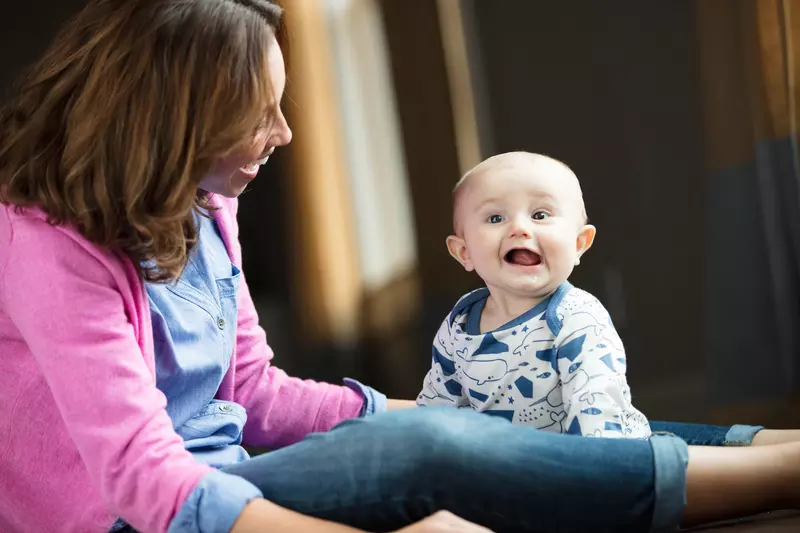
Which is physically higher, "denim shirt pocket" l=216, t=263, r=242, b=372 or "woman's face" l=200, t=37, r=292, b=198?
"woman's face" l=200, t=37, r=292, b=198

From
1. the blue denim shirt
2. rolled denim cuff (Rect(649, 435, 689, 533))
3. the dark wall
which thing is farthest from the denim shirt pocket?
the dark wall

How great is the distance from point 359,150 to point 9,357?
0.93 meters

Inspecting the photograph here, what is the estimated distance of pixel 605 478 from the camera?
88cm

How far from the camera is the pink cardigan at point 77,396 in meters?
0.91

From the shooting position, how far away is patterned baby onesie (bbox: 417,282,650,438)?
103 cm

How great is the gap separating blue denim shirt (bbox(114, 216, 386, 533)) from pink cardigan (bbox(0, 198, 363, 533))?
0.08 metres

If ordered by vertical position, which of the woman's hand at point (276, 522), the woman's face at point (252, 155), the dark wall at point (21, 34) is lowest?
the woman's hand at point (276, 522)

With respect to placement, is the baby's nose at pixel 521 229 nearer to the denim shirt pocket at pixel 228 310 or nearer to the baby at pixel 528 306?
the baby at pixel 528 306

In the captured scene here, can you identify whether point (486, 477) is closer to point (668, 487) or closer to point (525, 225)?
point (668, 487)

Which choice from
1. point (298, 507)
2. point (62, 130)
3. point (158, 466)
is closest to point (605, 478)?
point (298, 507)

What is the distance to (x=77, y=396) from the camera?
0.92 m

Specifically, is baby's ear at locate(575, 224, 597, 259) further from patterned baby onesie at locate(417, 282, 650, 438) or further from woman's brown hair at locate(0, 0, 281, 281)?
woman's brown hair at locate(0, 0, 281, 281)

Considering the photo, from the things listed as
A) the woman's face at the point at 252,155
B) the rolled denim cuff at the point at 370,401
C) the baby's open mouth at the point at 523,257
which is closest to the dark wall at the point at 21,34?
the woman's face at the point at 252,155

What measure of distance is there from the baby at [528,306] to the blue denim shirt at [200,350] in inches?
11.4
